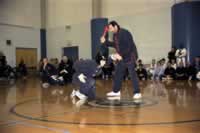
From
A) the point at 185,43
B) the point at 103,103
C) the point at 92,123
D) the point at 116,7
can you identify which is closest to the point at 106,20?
the point at 116,7

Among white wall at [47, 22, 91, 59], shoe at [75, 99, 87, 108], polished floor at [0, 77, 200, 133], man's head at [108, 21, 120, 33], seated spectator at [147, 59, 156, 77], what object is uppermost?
white wall at [47, 22, 91, 59]

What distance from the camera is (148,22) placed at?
1362 cm

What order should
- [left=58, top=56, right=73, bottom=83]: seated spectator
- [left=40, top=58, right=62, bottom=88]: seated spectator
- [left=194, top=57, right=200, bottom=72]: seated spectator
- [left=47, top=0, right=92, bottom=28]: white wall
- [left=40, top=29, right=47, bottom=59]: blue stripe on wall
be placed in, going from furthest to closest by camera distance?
Answer: [left=40, top=29, right=47, bottom=59]: blue stripe on wall < [left=47, top=0, right=92, bottom=28]: white wall < [left=194, top=57, right=200, bottom=72]: seated spectator < [left=58, top=56, right=73, bottom=83]: seated spectator < [left=40, top=58, right=62, bottom=88]: seated spectator

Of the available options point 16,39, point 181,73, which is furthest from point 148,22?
point 16,39

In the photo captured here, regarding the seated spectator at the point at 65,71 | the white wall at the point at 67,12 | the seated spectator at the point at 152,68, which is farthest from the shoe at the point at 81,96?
the white wall at the point at 67,12

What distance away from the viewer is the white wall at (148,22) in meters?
13.0

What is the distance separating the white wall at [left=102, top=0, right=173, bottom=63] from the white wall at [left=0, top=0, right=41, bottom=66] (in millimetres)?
→ 5972

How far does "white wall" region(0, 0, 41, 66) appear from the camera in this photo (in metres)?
16.8

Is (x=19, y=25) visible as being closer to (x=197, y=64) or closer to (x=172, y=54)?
(x=172, y=54)

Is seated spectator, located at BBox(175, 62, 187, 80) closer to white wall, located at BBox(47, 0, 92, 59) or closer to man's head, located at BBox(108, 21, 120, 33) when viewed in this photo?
white wall, located at BBox(47, 0, 92, 59)

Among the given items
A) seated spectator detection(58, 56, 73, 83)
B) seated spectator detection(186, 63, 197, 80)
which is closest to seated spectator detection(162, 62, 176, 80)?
seated spectator detection(186, 63, 197, 80)

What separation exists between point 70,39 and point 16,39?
342 centimetres

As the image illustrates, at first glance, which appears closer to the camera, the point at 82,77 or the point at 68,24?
the point at 82,77

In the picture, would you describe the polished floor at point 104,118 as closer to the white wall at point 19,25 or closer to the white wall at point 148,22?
the white wall at point 148,22
